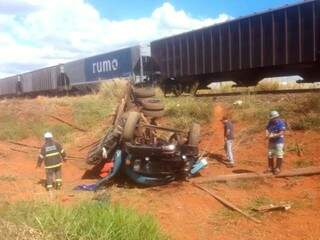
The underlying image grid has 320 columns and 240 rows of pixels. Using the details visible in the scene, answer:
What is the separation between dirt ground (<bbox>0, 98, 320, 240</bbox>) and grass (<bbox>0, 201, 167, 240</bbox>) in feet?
3.82

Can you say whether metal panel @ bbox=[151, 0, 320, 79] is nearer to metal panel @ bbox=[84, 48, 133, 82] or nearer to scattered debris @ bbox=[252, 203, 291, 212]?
metal panel @ bbox=[84, 48, 133, 82]

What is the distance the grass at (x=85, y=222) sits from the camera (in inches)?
256

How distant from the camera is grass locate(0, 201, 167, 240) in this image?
21.4ft

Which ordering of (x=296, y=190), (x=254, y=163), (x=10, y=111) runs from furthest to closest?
(x=10, y=111)
(x=254, y=163)
(x=296, y=190)

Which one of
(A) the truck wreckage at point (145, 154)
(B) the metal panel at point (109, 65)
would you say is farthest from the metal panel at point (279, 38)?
(B) the metal panel at point (109, 65)

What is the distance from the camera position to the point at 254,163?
12.9 metres


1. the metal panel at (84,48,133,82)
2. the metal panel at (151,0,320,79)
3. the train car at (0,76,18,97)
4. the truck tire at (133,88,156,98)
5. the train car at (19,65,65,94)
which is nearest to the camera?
the truck tire at (133,88,156,98)

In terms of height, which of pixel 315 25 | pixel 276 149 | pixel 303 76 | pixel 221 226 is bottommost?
pixel 221 226

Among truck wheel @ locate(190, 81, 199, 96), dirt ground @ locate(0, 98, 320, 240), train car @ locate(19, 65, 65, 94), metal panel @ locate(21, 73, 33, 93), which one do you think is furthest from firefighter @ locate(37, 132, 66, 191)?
metal panel @ locate(21, 73, 33, 93)

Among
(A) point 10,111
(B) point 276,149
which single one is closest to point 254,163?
(B) point 276,149

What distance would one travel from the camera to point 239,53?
20.9 meters

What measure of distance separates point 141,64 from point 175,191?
59.4 ft

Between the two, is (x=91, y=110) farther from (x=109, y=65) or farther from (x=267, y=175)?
(x=267, y=175)

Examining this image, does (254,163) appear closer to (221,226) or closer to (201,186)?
(201,186)
